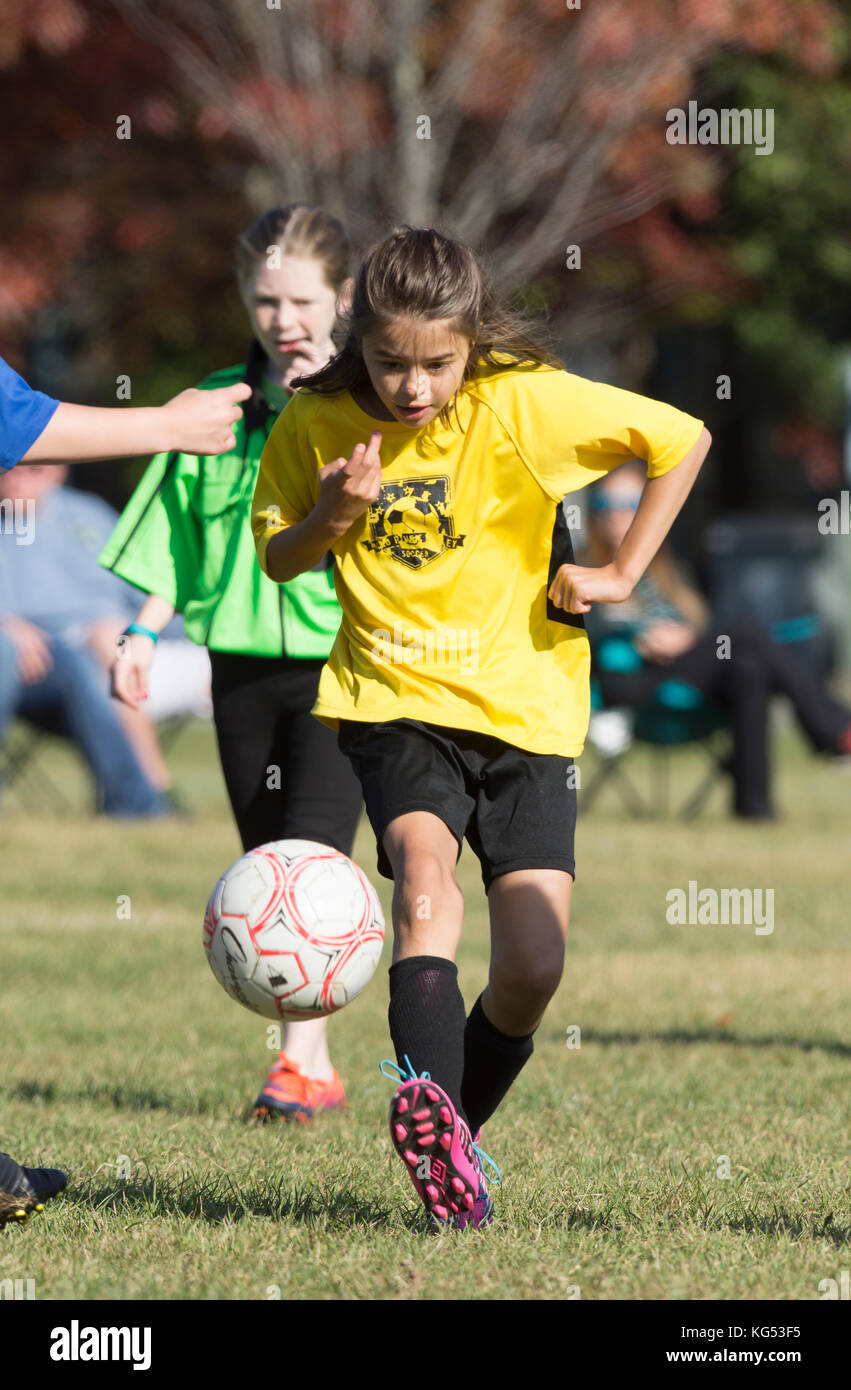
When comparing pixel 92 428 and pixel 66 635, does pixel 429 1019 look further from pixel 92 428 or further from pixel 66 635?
pixel 66 635

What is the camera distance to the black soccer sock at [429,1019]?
140 inches

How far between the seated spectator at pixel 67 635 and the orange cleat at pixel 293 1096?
6.33 metres

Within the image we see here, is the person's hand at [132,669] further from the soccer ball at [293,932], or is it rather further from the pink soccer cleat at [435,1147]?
the pink soccer cleat at [435,1147]

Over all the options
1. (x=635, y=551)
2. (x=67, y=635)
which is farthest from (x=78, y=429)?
(x=67, y=635)

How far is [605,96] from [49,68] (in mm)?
5030

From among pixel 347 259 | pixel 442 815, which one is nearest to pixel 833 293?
pixel 347 259

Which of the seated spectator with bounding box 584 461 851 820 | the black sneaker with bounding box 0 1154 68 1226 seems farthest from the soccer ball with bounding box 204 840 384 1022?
the seated spectator with bounding box 584 461 851 820

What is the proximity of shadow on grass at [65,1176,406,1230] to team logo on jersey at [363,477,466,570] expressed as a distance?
4.27 feet

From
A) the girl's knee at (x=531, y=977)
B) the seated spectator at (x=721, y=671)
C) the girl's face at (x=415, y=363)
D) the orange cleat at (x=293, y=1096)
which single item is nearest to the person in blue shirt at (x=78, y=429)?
the girl's face at (x=415, y=363)

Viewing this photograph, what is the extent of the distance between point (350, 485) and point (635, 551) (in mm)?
656

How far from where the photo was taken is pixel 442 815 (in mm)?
3701

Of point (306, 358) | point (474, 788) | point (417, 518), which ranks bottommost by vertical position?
point (474, 788)

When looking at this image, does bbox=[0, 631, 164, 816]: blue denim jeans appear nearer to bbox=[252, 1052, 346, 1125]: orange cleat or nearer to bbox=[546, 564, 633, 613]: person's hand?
bbox=[252, 1052, 346, 1125]: orange cleat

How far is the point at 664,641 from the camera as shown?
11086mm
